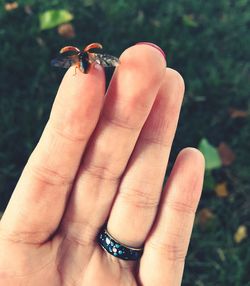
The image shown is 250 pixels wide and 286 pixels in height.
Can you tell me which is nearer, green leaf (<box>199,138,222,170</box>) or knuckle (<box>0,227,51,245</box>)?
knuckle (<box>0,227,51,245</box>)

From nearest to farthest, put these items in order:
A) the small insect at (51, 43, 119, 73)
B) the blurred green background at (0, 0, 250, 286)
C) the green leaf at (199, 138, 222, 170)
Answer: the small insect at (51, 43, 119, 73) < the blurred green background at (0, 0, 250, 286) < the green leaf at (199, 138, 222, 170)

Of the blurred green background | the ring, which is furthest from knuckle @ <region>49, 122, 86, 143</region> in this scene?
the blurred green background

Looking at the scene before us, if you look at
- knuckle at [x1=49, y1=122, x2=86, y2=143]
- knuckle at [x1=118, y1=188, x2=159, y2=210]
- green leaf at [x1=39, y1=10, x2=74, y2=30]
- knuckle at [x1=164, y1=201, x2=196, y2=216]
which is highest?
green leaf at [x1=39, y1=10, x2=74, y2=30]

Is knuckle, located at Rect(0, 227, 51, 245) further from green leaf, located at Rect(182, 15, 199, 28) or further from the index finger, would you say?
green leaf, located at Rect(182, 15, 199, 28)

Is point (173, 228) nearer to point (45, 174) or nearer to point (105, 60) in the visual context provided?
point (45, 174)

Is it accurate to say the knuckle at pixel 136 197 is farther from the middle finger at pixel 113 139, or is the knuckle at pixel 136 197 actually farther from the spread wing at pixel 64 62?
the spread wing at pixel 64 62

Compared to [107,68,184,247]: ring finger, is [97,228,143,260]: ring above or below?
below

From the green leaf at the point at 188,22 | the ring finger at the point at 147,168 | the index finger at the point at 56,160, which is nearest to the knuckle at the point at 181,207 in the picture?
the ring finger at the point at 147,168

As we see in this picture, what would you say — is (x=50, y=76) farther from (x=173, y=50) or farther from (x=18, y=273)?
(x=18, y=273)

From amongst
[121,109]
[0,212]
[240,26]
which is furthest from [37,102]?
[240,26]
